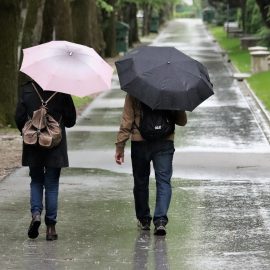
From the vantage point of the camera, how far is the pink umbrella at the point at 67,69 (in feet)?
26.3

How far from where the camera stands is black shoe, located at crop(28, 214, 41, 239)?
8250 mm

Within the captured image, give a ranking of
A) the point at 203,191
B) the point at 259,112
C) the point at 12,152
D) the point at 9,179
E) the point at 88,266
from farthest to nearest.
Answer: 1. the point at 259,112
2. the point at 12,152
3. the point at 9,179
4. the point at 203,191
5. the point at 88,266

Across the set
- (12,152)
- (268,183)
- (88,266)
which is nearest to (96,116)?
(12,152)

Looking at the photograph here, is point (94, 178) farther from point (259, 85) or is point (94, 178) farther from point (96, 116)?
point (259, 85)

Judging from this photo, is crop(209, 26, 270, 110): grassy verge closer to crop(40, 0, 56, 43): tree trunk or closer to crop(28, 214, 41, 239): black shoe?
crop(40, 0, 56, 43): tree trunk

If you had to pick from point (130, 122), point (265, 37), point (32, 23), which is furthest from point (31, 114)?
point (265, 37)

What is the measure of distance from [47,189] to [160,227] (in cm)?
111

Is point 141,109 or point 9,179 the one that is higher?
point 141,109

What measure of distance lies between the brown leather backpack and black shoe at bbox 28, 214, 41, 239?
69 centimetres

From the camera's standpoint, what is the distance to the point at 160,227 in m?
8.53

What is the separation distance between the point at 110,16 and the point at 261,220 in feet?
114

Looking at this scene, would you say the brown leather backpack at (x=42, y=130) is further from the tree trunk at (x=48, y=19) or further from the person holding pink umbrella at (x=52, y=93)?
the tree trunk at (x=48, y=19)

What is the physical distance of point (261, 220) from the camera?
9.35 meters

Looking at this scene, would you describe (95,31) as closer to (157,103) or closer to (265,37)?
(265,37)
